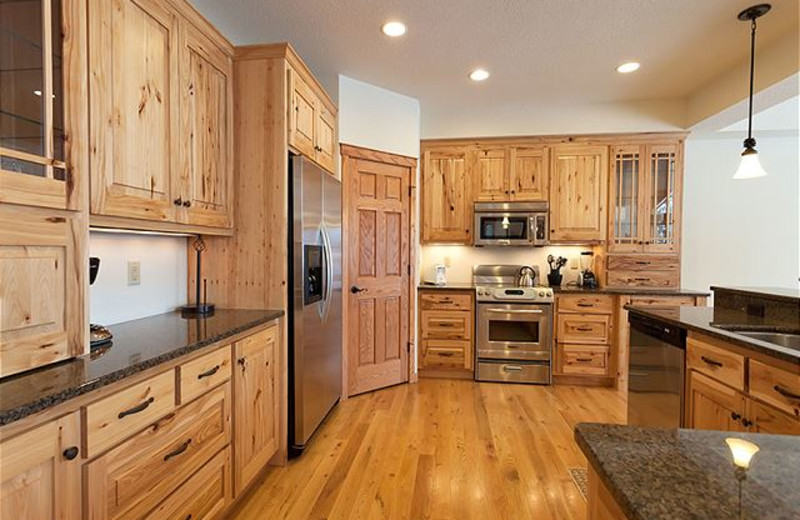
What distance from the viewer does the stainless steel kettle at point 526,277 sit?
164 inches

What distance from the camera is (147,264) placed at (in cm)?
208

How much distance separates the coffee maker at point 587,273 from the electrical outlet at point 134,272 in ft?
12.6

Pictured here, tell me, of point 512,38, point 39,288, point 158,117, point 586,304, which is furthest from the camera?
point 586,304

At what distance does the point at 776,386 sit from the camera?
1.48 m

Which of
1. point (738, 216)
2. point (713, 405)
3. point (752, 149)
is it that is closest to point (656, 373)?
point (713, 405)

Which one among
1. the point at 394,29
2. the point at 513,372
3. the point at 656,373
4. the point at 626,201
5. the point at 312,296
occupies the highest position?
the point at 394,29

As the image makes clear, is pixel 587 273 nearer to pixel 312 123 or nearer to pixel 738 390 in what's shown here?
pixel 738 390

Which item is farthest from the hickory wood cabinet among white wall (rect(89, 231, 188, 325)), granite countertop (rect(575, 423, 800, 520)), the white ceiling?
white wall (rect(89, 231, 188, 325))

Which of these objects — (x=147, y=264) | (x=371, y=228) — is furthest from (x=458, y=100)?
(x=147, y=264)

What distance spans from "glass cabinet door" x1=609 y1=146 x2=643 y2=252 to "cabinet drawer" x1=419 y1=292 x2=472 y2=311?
5.10 ft

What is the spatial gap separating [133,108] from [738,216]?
544cm

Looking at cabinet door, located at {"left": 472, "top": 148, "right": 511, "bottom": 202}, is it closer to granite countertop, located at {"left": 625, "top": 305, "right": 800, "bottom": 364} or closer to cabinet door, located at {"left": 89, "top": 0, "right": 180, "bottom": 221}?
granite countertop, located at {"left": 625, "top": 305, "right": 800, "bottom": 364}

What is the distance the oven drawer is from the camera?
12.5ft

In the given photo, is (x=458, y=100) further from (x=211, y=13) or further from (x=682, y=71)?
(x=211, y=13)
